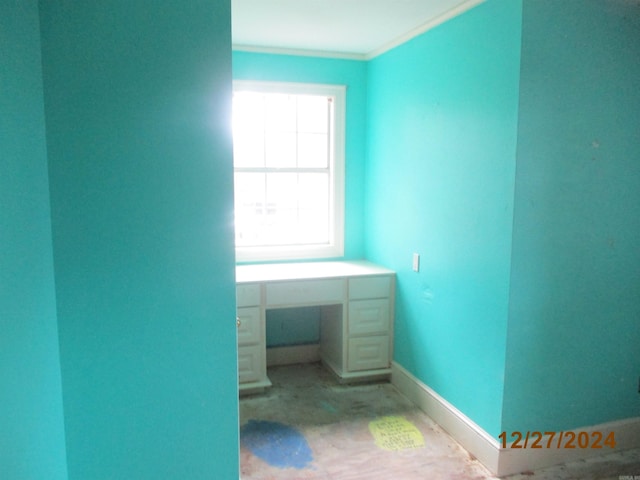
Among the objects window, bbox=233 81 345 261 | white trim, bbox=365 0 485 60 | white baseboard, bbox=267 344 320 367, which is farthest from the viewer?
white baseboard, bbox=267 344 320 367

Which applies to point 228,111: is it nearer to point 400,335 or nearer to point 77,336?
point 77,336

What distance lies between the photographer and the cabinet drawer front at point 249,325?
3199mm

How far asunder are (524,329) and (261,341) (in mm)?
1709

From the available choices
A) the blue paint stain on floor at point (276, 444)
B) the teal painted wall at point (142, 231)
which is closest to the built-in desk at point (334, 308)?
the blue paint stain on floor at point (276, 444)

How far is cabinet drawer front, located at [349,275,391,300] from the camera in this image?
3.37m

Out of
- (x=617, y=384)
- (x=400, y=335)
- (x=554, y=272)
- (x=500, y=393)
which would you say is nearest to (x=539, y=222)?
(x=554, y=272)

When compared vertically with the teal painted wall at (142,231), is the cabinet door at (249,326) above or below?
below

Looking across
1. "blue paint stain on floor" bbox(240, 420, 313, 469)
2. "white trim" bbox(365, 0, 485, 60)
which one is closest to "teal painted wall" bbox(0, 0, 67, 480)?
"blue paint stain on floor" bbox(240, 420, 313, 469)

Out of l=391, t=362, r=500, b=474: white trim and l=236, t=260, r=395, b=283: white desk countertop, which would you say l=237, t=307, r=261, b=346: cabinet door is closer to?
l=236, t=260, r=395, b=283: white desk countertop

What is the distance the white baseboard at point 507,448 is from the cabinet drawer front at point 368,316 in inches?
24.4

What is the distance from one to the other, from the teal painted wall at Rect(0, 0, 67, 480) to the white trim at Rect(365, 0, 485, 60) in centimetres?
205

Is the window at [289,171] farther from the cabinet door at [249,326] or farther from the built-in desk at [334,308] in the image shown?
the cabinet door at [249,326]

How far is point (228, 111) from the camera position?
61.4 inches

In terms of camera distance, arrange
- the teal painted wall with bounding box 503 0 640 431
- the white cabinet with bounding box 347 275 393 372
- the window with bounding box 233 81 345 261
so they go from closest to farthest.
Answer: the teal painted wall with bounding box 503 0 640 431 < the white cabinet with bounding box 347 275 393 372 < the window with bounding box 233 81 345 261
